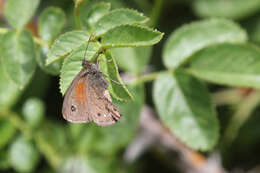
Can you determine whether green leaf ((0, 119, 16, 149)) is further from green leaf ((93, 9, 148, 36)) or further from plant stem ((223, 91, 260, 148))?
plant stem ((223, 91, 260, 148))

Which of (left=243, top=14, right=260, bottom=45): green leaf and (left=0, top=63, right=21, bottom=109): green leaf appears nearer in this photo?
(left=0, top=63, right=21, bottom=109): green leaf

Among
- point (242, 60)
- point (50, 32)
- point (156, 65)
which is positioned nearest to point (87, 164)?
point (156, 65)

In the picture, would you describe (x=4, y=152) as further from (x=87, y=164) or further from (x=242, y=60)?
(x=242, y=60)

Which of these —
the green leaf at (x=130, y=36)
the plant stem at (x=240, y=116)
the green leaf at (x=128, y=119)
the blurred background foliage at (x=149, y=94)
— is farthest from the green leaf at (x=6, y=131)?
the plant stem at (x=240, y=116)

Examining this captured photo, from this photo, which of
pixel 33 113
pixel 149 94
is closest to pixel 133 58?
pixel 149 94

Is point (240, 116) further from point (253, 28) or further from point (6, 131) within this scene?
point (6, 131)

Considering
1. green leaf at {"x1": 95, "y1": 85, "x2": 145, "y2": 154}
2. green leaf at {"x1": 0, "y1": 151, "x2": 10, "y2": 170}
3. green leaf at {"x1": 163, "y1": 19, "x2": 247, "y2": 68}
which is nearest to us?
green leaf at {"x1": 163, "y1": 19, "x2": 247, "y2": 68}

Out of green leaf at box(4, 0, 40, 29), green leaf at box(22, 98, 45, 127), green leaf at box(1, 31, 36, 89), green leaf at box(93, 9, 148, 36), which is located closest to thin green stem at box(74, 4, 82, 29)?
green leaf at box(93, 9, 148, 36)
